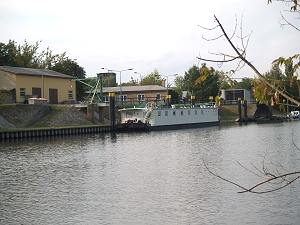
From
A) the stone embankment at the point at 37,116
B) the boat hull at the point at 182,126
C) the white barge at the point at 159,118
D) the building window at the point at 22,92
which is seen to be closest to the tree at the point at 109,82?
the boat hull at the point at 182,126

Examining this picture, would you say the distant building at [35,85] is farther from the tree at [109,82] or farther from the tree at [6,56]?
the tree at [109,82]

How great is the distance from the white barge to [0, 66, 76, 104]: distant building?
1189 cm

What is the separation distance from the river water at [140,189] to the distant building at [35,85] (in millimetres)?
29747

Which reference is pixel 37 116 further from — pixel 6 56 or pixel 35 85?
pixel 6 56

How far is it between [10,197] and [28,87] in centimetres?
4764

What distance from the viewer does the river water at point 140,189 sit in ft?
52.9

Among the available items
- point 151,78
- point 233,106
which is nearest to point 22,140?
point 233,106

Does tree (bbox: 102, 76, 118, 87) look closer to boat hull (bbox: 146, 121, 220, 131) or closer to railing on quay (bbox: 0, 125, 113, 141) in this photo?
boat hull (bbox: 146, 121, 220, 131)

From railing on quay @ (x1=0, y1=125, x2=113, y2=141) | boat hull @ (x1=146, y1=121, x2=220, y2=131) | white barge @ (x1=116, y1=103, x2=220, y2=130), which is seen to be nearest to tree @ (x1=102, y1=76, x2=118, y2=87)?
boat hull @ (x1=146, y1=121, x2=220, y2=131)

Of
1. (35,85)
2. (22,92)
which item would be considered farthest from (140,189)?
(35,85)

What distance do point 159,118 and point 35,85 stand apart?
19545 mm

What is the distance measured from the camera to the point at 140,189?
807 inches

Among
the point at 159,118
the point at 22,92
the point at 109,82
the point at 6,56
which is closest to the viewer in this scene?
the point at 159,118

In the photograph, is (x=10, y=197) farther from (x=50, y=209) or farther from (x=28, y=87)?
(x=28, y=87)
